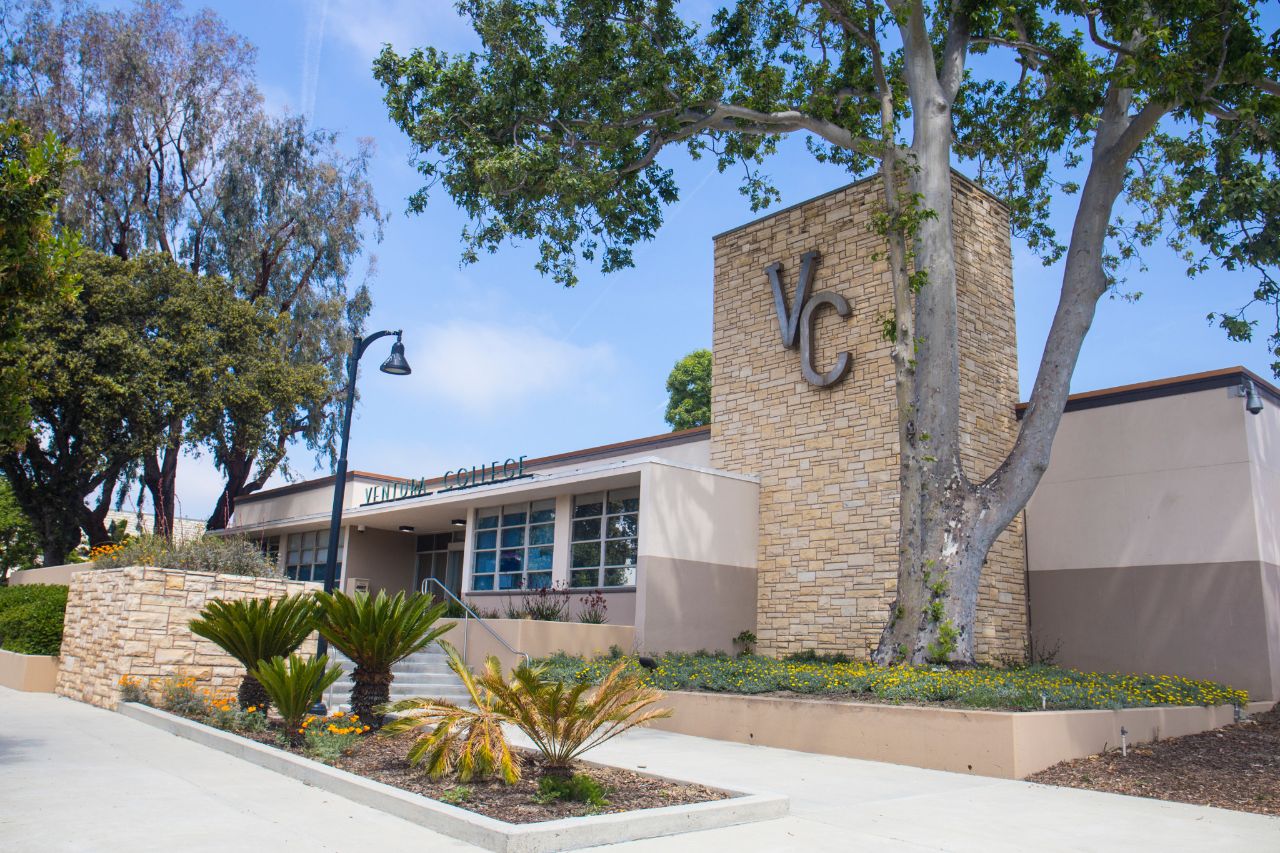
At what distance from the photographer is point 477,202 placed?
55.5 ft

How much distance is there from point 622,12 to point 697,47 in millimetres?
1444

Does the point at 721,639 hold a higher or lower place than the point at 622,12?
lower

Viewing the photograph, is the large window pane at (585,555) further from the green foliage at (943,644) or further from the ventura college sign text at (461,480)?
the green foliage at (943,644)

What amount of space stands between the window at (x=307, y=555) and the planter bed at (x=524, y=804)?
1732 cm

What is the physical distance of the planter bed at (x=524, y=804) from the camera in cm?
586

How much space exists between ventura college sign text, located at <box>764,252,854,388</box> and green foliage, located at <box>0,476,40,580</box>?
103ft

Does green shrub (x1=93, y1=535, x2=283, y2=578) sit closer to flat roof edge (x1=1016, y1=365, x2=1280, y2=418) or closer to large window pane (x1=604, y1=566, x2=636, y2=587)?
large window pane (x1=604, y1=566, x2=636, y2=587)

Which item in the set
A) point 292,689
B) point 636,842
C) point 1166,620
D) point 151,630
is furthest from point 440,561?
point 636,842

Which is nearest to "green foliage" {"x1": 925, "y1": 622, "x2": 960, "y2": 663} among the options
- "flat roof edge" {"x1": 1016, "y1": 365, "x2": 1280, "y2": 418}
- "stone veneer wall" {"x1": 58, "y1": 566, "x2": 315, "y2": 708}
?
"flat roof edge" {"x1": 1016, "y1": 365, "x2": 1280, "y2": 418}

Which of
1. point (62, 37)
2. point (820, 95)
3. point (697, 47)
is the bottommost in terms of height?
point (820, 95)

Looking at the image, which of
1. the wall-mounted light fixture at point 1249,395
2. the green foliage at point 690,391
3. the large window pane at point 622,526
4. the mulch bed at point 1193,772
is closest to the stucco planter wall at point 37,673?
the large window pane at point 622,526

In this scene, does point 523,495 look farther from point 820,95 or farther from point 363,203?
point 363,203

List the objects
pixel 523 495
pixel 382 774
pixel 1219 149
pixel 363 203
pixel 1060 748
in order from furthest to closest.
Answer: pixel 363 203 → pixel 523 495 → pixel 1219 149 → pixel 1060 748 → pixel 382 774

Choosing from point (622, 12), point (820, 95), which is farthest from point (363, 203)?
point (820, 95)
